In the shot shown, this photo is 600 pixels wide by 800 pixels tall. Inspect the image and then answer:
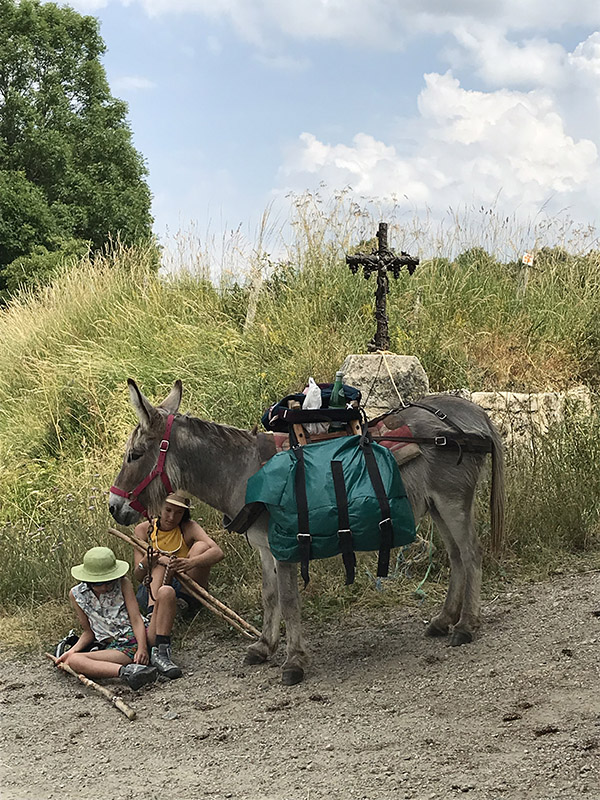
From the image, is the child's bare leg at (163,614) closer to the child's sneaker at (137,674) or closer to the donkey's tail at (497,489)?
the child's sneaker at (137,674)

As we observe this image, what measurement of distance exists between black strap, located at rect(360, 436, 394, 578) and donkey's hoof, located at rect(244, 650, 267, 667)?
3.18 feet

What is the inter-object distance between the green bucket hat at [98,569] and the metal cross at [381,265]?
325 centimetres

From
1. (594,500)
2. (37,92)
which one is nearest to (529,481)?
(594,500)

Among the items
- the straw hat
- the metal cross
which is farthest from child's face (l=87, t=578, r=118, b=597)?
the metal cross

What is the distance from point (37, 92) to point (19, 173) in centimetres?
315

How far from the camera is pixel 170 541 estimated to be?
595 cm

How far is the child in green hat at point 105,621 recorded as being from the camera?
209 inches

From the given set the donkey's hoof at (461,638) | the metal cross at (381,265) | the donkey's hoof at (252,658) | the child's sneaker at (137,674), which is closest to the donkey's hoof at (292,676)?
the donkey's hoof at (252,658)

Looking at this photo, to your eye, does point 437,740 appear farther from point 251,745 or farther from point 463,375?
point 463,375

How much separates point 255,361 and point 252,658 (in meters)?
5.50

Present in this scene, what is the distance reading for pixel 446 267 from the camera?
39.6 feet

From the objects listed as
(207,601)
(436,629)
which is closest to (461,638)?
(436,629)

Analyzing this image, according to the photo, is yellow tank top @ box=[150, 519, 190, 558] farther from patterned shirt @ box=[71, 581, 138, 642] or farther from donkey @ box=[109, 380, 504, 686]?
donkey @ box=[109, 380, 504, 686]

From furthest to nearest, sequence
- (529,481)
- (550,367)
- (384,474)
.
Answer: (550,367), (529,481), (384,474)
